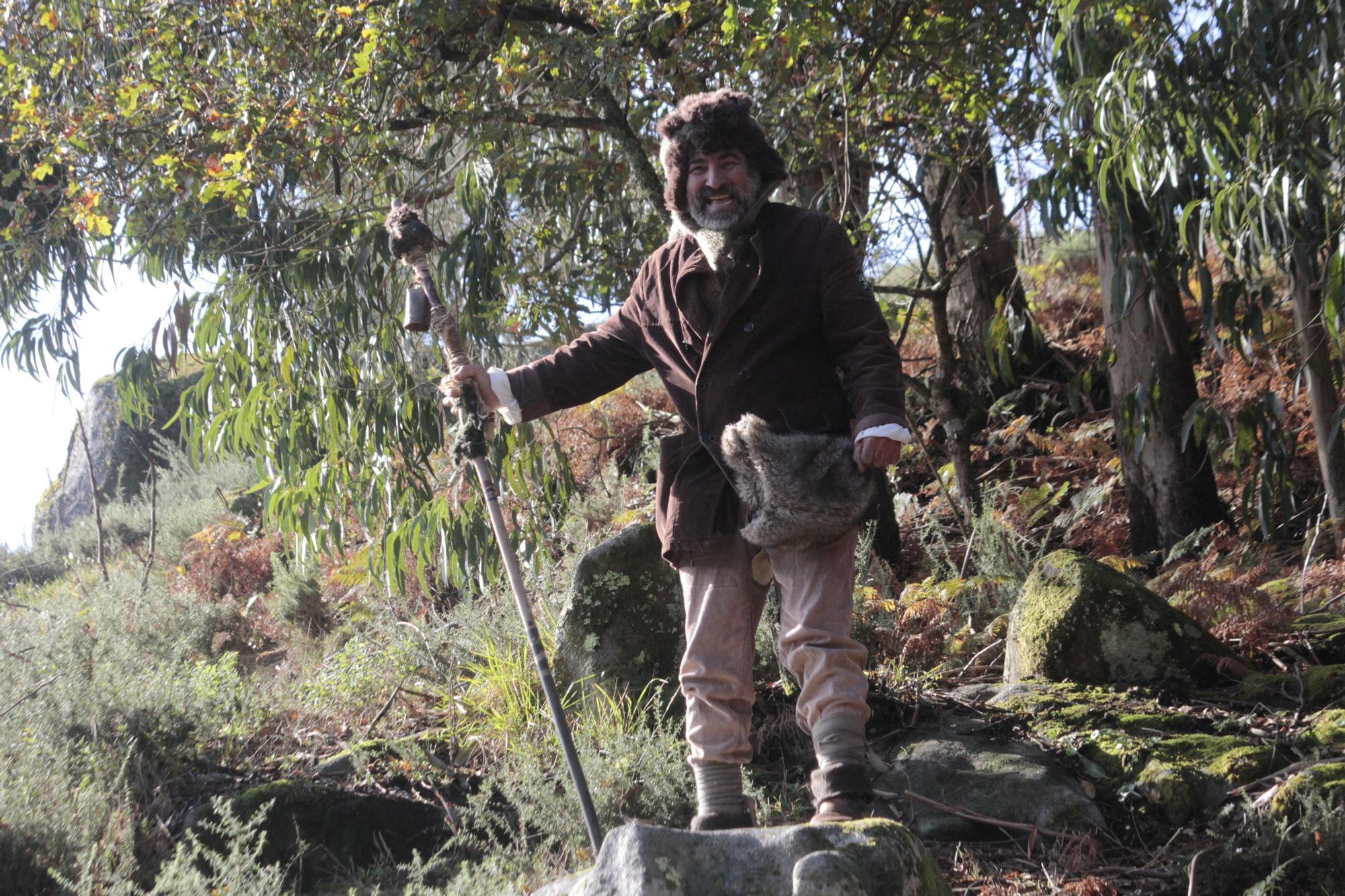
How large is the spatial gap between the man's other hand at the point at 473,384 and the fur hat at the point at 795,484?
76 centimetres

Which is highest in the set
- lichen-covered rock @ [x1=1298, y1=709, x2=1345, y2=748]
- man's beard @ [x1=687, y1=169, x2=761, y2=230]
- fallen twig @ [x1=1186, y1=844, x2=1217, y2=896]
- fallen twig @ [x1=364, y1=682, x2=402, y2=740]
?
man's beard @ [x1=687, y1=169, x2=761, y2=230]

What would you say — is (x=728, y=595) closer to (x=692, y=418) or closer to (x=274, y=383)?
(x=692, y=418)

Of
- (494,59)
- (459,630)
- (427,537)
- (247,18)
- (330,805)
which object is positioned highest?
(247,18)

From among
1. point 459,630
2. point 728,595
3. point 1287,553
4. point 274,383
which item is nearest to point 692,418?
point 728,595

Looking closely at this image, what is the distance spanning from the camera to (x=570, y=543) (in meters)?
7.30

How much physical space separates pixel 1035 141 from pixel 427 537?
147 inches

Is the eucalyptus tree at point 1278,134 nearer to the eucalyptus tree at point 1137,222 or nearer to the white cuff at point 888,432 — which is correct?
the eucalyptus tree at point 1137,222

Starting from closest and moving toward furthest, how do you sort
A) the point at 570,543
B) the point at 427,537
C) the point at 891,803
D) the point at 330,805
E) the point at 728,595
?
the point at 728,595
the point at 891,803
the point at 330,805
the point at 427,537
the point at 570,543

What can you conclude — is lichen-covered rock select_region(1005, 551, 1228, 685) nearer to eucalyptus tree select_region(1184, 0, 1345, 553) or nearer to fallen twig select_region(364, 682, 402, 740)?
eucalyptus tree select_region(1184, 0, 1345, 553)

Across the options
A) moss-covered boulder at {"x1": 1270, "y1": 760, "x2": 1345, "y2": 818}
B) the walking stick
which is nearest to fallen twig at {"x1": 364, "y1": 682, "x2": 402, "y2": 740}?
the walking stick

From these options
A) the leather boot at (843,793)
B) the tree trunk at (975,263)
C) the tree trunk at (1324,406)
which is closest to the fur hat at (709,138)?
the leather boot at (843,793)

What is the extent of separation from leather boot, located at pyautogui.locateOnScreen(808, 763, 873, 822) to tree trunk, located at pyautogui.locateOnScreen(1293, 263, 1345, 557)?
351 centimetres

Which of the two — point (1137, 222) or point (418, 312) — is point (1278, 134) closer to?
point (1137, 222)

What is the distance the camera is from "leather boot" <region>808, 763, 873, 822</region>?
288cm
